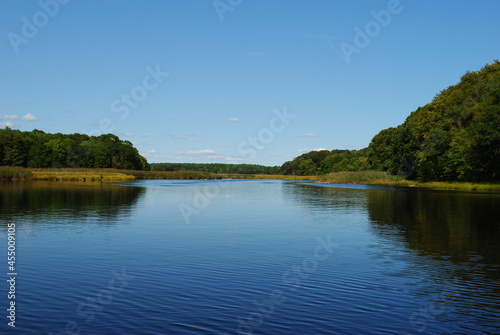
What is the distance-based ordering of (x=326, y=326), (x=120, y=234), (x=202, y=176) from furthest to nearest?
(x=202, y=176), (x=120, y=234), (x=326, y=326)

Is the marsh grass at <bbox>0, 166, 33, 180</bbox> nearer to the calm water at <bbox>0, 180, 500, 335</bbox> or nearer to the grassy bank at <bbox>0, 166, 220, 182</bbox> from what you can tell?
the grassy bank at <bbox>0, 166, 220, 182</bbox>

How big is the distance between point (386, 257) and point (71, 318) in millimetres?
14133

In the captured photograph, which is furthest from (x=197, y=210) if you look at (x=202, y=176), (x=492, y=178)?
(x=202, y=176)

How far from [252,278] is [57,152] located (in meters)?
165

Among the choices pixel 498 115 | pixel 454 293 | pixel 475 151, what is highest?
pixel 498 115

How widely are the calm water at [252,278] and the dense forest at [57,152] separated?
136m

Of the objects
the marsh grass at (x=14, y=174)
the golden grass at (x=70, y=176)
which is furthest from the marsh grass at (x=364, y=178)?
the marsh grass at (x=14, y=174)

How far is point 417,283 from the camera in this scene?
51.9 feet

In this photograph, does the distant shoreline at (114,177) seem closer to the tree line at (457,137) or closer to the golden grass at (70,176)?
the golden grass at (70,176)

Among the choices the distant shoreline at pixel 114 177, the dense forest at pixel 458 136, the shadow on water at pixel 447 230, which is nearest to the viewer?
the shadow on water at pixel 447 230

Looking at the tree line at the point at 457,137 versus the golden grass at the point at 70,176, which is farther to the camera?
the golden grass at the point at 70,176

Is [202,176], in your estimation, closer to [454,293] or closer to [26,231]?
[26,231]

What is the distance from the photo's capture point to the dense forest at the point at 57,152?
152m

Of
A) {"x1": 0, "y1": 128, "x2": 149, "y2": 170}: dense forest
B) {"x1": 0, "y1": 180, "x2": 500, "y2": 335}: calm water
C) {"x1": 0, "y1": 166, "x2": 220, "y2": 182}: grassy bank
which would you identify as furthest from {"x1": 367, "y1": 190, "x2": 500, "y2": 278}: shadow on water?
{"x1": 0, "y1": 128, "x2": 149, "y2": 170}: dense forest
